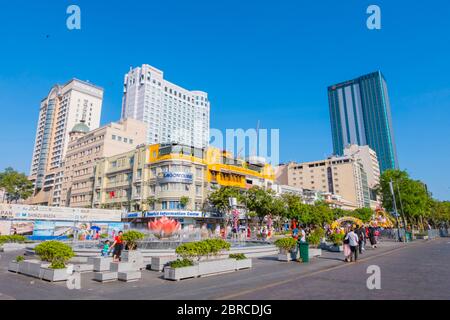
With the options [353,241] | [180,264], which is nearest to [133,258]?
[180,264]

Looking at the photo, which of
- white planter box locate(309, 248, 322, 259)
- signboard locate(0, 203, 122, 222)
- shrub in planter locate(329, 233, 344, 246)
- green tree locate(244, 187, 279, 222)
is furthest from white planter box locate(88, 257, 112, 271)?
green tree locate(244, 187, 279, 222)

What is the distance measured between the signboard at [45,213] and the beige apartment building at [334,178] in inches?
3802

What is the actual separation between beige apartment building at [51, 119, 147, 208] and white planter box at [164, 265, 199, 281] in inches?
2631

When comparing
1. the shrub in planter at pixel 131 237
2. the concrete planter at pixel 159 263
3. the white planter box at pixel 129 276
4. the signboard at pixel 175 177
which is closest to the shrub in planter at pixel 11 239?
the shrub in planter at pixel 131 237

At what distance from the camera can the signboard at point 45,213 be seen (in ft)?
144

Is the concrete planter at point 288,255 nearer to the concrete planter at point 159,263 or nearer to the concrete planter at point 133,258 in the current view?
the concrete planter at point 159,263

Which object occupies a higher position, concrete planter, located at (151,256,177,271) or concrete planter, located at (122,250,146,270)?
concrete planter, located at (122,250,146,270)

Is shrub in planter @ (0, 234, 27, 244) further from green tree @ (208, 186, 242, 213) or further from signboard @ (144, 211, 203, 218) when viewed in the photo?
green tree @ (208, 186, 242, 213)

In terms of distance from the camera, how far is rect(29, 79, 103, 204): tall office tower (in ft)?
398

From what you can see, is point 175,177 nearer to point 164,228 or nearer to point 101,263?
point 164,228

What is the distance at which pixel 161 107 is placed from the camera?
134125 mm

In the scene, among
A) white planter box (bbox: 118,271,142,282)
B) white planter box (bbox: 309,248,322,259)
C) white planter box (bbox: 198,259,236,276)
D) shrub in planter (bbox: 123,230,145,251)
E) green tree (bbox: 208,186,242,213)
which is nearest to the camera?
white planter box (bbox: 118,271,142,282)

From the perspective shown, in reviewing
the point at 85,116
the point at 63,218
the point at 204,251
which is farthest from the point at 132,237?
the point at 85,116

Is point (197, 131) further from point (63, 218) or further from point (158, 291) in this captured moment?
point (158, 291)
